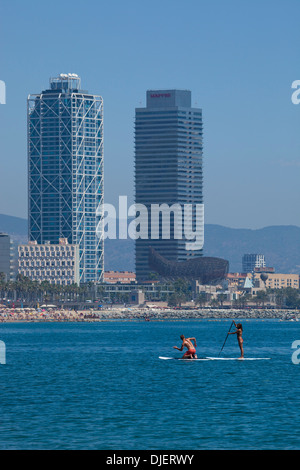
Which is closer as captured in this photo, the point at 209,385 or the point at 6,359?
the point at 209,385

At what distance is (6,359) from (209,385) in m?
39.5

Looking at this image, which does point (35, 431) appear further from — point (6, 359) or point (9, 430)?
point (6, 359)

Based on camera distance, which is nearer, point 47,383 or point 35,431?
point 35,431

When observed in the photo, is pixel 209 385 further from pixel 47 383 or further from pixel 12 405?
pixel 12 405

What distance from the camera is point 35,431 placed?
154ft
